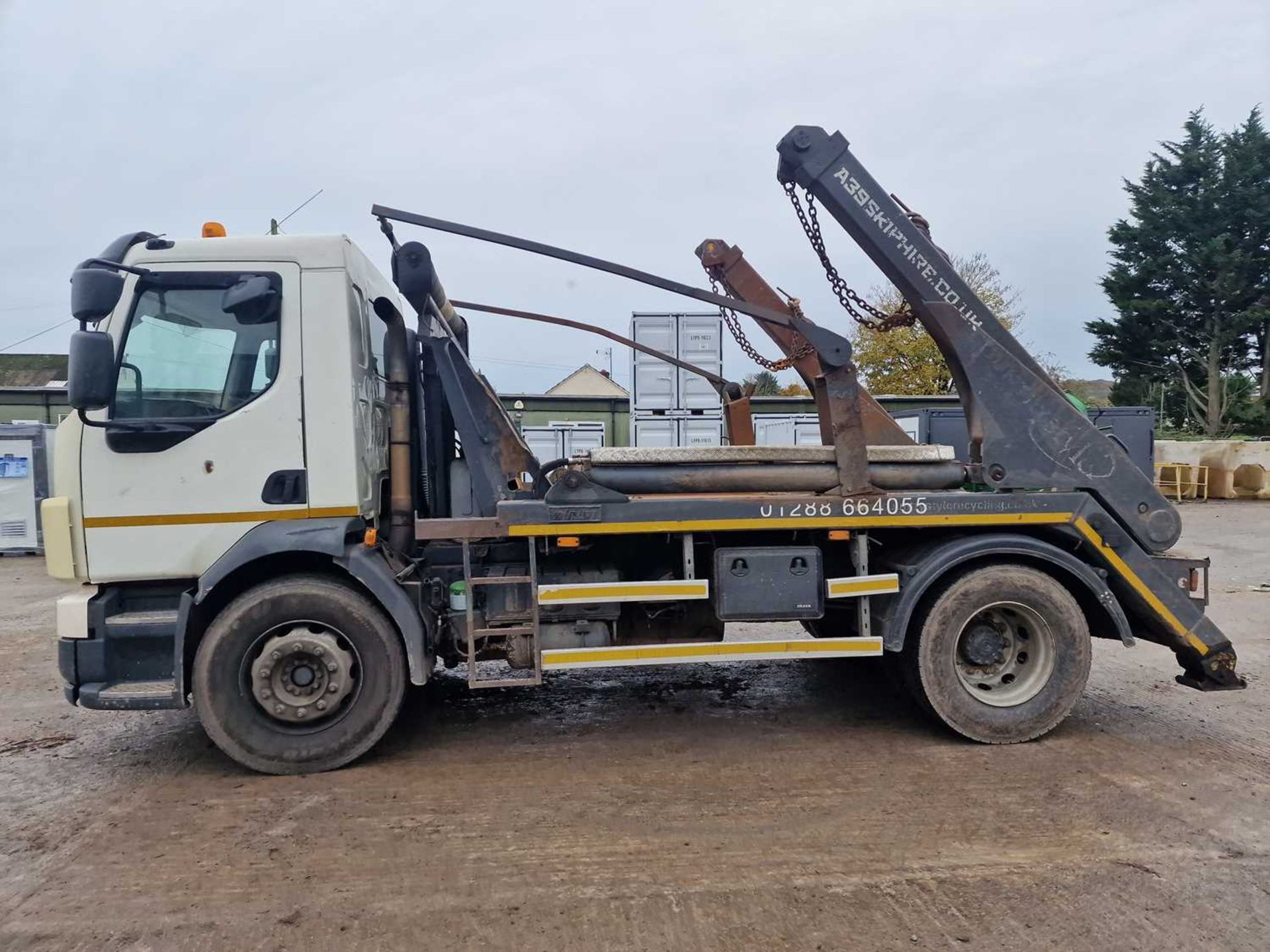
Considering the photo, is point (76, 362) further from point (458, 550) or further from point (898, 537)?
point (898, 537)

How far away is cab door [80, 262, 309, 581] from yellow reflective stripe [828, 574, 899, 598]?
2992 millimetres

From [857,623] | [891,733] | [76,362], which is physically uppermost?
[76,362]

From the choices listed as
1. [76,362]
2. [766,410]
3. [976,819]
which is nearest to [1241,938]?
[976,819]

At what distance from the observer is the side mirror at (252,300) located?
4.46 meters

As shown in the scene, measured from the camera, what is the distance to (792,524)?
480 cm

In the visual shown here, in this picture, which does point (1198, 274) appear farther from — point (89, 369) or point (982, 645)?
point (89, 369)

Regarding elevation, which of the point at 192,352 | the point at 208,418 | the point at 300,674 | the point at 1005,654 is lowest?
the point at 1005,654

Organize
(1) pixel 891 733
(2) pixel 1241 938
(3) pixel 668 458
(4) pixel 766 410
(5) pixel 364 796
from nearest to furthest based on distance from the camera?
1. (2) pixel 1241 938
2. (5) pixel 364 796
3. (3) pixel 668 458
4. (1) pixel 891 733
5. (4) pixel 766 410

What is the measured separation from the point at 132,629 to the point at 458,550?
1727 millimetres

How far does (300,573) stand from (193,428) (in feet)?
3.09

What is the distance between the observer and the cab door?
14.5 feet

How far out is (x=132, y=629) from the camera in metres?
4.45

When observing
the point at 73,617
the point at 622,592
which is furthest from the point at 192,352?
the point at 622,592

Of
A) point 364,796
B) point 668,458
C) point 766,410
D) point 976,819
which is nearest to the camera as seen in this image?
point 976,819
